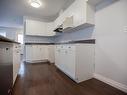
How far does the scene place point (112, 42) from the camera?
168 centimetres

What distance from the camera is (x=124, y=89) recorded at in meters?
1.44

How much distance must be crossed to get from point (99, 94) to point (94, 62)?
87 cm

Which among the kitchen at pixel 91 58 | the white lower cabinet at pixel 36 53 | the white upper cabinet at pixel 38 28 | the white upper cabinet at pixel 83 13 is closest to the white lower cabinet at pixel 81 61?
the kitchen at pixel 91 58

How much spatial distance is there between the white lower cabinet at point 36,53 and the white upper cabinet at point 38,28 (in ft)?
2.25

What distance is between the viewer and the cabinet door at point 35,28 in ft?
12.6

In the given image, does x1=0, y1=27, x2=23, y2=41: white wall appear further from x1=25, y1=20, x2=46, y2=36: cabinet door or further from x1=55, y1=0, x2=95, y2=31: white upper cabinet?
x1=55, y1=0, x2=95, y2=31: white upper cabinet

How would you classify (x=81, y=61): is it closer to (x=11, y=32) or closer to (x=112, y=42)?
(x=112, y=42)

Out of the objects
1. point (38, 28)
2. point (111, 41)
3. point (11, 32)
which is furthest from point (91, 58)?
point (11, 32)

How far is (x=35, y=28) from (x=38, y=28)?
0.48 ft

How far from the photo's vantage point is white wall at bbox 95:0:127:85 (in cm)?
150

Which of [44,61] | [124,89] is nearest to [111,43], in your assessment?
[124,89]

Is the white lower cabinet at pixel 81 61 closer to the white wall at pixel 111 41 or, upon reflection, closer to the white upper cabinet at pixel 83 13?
the white wall at pixel 111 41

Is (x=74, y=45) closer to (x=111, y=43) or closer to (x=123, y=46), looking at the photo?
(x=111, y=43)

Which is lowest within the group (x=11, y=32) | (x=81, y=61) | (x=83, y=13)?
(x=81, y=61)
